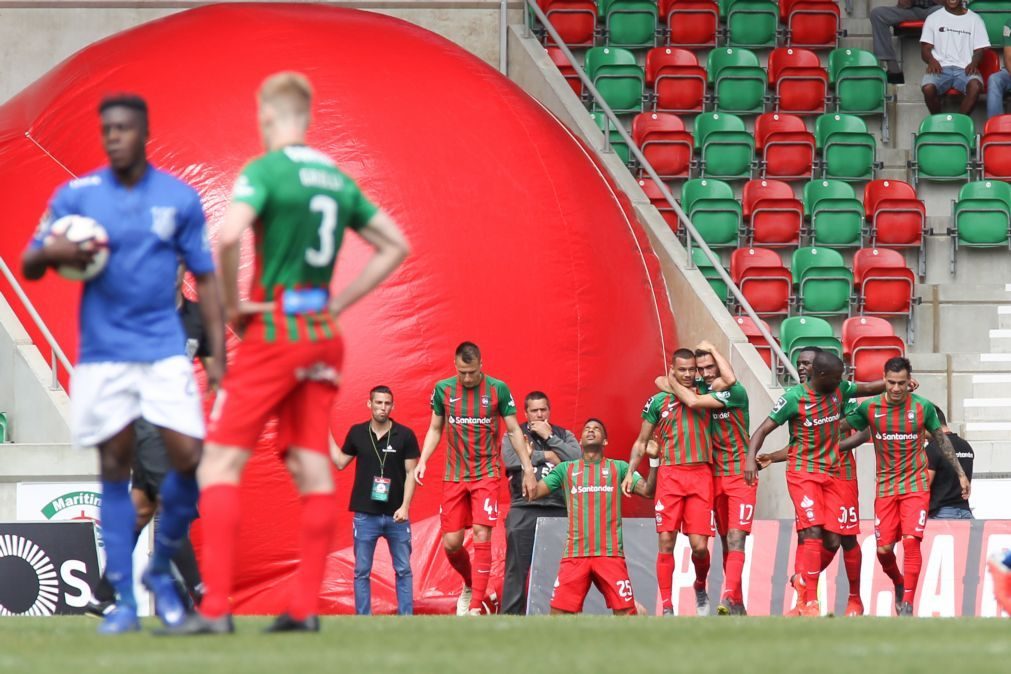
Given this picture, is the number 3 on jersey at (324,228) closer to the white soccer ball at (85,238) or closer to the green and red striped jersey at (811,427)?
the white soccer ball at (85,238)

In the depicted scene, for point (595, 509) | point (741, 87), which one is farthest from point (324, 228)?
point (741, 87)

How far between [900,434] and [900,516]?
681mm

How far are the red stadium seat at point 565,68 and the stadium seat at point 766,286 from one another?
3.41m

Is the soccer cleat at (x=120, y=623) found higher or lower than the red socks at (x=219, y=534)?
lower

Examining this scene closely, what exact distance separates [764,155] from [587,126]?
2.01 m

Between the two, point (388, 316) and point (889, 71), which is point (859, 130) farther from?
point (388, 316)

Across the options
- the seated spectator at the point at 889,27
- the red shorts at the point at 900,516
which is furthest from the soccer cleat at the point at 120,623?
the seated spectator at the point at 889,27

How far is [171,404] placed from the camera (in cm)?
670

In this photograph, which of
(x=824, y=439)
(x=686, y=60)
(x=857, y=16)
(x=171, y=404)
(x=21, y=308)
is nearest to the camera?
(x=171, y=404)

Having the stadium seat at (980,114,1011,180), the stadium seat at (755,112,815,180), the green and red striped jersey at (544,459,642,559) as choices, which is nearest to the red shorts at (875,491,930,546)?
the green and red striped jersey at (544,459,642,559)

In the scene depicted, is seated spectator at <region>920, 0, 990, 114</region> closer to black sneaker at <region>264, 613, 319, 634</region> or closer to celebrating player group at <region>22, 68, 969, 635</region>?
celebrating player group at <region>22, 68, 969, 635</region>

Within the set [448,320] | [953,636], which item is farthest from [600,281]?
[953,636]

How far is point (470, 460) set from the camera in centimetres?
1430

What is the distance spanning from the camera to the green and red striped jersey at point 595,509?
42.8 ft
